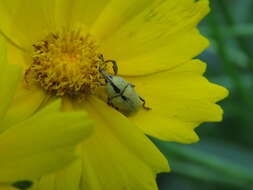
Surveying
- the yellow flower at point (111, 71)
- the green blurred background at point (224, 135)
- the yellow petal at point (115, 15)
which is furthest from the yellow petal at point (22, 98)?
the green blurred background at point (224, 135)

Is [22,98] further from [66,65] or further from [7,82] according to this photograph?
[7,82]

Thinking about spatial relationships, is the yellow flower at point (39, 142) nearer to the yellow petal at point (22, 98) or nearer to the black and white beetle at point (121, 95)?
the yellow petal at point (22, 98)

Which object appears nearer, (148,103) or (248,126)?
(148,103)

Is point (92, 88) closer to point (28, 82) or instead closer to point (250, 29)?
point (28, 82)

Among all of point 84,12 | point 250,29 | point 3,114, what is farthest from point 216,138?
point 3,114

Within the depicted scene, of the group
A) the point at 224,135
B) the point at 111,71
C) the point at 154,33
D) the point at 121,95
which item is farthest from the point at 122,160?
the point at 224,135

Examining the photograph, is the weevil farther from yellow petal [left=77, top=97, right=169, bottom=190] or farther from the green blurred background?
the green blurred background
